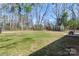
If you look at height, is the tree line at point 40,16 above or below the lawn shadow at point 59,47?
above

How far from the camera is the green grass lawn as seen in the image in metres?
1.23

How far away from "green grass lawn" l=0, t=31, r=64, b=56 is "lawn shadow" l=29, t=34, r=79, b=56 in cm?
2

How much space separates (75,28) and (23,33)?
0.31 meters

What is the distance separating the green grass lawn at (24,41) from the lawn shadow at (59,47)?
2cm

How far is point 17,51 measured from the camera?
123 centimetres

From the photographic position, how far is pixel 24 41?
4.05 feet

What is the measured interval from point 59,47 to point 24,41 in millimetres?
210

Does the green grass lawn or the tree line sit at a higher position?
the tree line

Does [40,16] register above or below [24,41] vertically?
above

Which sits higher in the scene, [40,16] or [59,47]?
[40,16]

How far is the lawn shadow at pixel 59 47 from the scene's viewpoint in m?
1.23

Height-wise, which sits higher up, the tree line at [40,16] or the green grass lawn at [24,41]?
the tree line at [40,16]

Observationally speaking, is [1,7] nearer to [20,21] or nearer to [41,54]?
[20,21]

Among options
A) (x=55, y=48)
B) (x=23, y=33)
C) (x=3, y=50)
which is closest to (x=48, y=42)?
(x=55, y=48)
